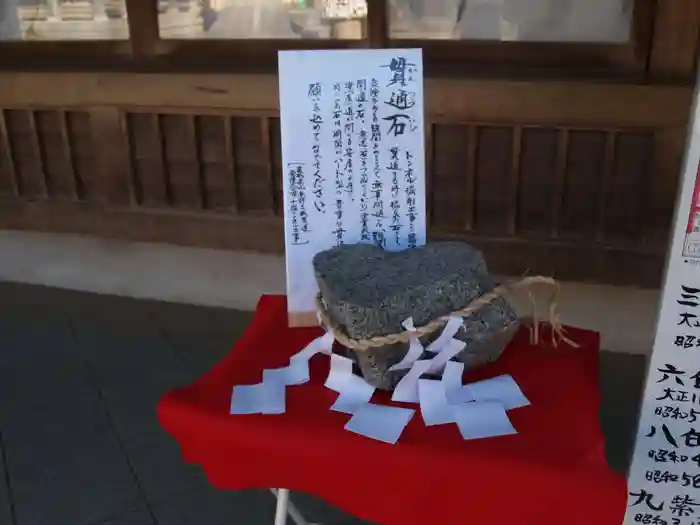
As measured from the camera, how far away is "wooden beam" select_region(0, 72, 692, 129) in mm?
2803

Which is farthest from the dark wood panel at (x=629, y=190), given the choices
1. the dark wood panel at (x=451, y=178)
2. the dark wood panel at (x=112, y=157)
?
the dark wood panel at (x=112, y=157)

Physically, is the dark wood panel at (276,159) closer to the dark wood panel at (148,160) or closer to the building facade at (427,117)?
the building facade at (427,117)

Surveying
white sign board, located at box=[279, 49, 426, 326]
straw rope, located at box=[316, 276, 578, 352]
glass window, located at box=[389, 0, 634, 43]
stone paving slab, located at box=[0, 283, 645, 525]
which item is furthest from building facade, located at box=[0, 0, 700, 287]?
straw rope, located at box=[316, 276, 578, 352]

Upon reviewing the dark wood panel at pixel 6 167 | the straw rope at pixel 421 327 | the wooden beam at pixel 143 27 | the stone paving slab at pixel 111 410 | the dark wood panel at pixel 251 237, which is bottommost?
the stone paving slab at pixel 111 410

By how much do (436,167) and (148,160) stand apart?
148 centimetres

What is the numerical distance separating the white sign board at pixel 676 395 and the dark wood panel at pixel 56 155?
122 inches

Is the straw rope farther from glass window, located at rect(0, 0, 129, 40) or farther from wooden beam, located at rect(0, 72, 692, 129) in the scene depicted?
glass window, located at rect(0, 0, 129, 40)

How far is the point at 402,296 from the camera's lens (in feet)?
5.04

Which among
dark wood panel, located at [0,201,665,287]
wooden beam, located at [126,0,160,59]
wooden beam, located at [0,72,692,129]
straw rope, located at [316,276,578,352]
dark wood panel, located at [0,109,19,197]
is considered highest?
wooden beam, located at [126,0,160,59]

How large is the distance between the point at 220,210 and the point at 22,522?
5.52ft

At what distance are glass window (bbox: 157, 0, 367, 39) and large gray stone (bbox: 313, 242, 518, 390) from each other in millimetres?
1815

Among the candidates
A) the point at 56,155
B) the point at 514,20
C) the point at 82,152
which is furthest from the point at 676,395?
the point at 56,155

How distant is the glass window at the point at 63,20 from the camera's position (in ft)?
11.6

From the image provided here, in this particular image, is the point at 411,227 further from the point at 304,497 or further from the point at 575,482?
the point at 304,497
